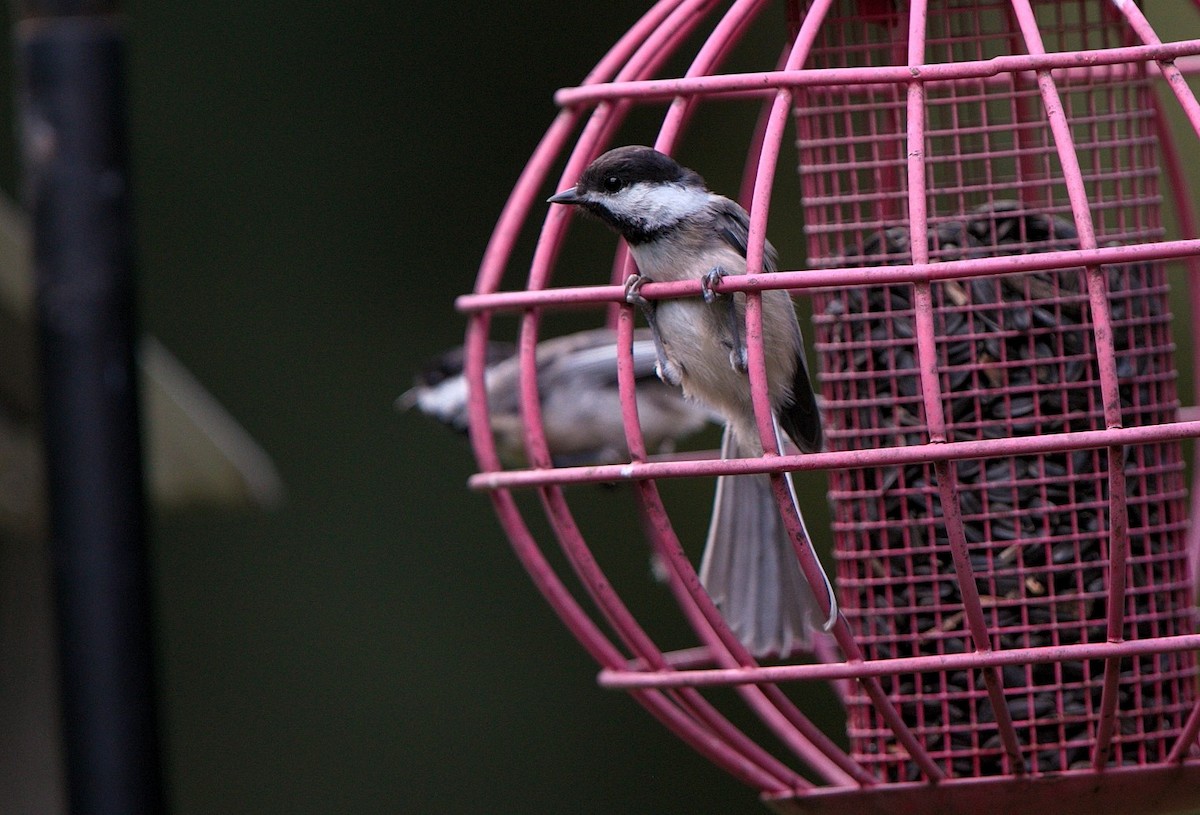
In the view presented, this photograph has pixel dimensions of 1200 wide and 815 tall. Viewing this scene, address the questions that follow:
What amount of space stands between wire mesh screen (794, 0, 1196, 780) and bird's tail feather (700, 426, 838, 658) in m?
0.11

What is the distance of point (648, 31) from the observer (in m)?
2.07

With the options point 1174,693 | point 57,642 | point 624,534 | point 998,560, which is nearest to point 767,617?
point 998,560

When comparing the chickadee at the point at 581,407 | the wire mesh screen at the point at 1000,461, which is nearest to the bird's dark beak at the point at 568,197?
the wire mesh screen at the point at 1000,461

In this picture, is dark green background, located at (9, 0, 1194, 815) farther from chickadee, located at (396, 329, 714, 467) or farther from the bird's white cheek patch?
the bird's white cheek patch

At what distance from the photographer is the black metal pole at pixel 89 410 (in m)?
1.56

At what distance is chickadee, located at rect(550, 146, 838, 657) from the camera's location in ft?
6.78

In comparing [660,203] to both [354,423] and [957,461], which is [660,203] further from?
[354,423]

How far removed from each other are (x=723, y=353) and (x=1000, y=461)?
1.48 ft

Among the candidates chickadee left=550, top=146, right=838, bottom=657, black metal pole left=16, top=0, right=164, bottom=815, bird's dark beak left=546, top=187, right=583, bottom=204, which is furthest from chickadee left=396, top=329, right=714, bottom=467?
black metal pole left=16, top=0, right=164, bottom=815

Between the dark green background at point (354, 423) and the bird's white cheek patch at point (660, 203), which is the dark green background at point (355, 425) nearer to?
the dark green background at point (354, 423)

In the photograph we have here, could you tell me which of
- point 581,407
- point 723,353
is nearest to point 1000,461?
point 723,353

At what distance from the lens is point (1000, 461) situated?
83.8 inches

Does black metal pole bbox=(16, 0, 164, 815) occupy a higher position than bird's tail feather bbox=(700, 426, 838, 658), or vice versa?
black metal pole bbox=(16, 0, 164, 815)

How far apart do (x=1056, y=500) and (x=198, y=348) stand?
442 cm
